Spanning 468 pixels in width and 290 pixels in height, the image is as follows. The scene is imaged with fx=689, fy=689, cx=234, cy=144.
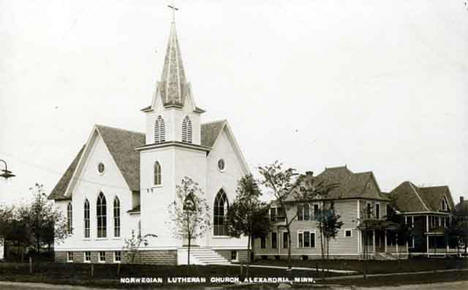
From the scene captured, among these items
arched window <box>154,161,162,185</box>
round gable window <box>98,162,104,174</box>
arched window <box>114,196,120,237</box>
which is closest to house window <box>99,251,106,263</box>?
arched window <box>114,196,120,237</box>

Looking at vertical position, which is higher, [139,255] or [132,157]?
[132,157]

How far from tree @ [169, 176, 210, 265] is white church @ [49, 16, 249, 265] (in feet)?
1.53

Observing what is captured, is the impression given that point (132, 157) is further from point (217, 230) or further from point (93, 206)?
point (217, 230)

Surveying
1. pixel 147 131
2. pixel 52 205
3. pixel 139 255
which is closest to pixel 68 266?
pixel 139 255

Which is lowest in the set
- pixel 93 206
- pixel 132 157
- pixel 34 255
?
pixel 34 255

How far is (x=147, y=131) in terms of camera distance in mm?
41906

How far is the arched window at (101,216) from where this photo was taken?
45.5m

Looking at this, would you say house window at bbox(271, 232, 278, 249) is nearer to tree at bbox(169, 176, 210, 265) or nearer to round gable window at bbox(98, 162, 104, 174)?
tree at bbox(169, 176, 210, 265)

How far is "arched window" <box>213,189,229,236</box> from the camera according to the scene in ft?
145

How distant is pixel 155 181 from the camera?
41375 mm

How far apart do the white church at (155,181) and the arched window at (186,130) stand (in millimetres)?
60

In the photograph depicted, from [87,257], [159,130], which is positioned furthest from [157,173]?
[87,257]

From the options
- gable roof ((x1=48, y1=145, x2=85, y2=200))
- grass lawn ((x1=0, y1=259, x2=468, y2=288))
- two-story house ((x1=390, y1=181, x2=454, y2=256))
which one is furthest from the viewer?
two-story house ((x1=390, y1=181, x2=454, y2=256))

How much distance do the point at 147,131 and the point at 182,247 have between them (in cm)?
733
